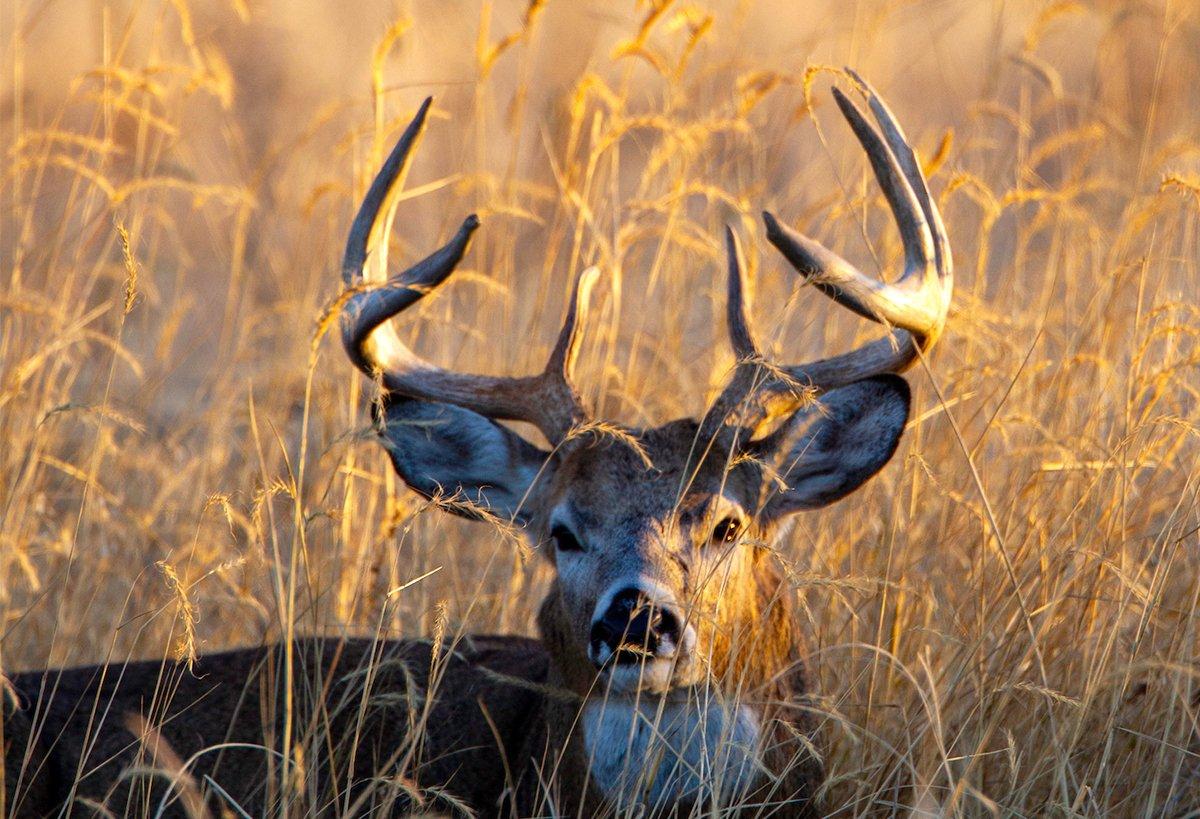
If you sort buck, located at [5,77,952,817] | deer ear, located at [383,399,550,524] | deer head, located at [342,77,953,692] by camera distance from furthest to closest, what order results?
deer ear, located at [383,399,550,524] < deer head, located at [342,77,953,692] < buck, located at [5,77,952,817]

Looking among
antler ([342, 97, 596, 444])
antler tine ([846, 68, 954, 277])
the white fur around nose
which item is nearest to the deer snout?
the white fur around nose

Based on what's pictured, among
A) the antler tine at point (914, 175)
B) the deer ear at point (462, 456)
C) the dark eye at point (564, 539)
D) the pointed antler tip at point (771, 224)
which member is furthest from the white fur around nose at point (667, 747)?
the antler tine at point (914, 175)

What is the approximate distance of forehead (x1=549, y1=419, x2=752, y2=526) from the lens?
4586mm

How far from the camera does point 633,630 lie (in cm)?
409

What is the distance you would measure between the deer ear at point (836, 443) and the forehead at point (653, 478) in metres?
0.17

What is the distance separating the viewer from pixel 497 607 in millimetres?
6473

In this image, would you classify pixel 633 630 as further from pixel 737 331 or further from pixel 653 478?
pixel 737 331

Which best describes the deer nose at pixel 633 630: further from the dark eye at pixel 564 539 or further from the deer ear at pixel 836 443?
the deer ear at pixel 836 443

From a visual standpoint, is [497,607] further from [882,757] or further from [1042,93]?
[1042,93]

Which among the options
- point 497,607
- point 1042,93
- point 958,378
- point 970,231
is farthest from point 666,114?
point 1042,93

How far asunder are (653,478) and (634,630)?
67 cm

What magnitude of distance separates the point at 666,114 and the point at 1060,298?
2.45 metres

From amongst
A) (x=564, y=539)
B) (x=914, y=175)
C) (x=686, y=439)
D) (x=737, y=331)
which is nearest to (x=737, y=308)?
(x=737, y=331)

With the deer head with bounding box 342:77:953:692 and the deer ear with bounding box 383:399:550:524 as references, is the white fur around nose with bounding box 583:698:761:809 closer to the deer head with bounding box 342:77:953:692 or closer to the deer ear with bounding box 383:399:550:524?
the deer head with bounding box 342:77:953:692
